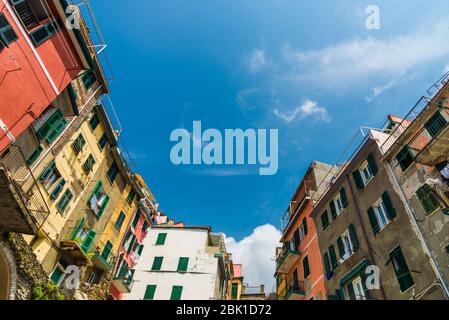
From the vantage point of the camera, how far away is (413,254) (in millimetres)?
13047

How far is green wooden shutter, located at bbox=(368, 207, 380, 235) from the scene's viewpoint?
16.0m

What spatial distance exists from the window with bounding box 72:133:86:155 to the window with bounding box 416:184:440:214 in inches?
809

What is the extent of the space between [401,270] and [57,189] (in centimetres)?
1952

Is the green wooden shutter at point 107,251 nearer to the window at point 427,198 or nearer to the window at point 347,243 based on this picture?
the window at point 347,243

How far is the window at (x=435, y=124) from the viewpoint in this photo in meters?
13.7

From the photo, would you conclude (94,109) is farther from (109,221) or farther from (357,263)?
(357,263)

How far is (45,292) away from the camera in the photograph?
598 inches

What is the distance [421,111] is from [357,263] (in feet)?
29.8

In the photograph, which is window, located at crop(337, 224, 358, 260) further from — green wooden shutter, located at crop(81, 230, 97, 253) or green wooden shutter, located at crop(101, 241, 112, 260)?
green wooden shutter, located at crop(101, 241, 112, 260)

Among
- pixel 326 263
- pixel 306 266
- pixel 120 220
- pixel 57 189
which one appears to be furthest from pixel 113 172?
pixel 326 263

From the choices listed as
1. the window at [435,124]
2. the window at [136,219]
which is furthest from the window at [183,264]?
the window at [435,124]

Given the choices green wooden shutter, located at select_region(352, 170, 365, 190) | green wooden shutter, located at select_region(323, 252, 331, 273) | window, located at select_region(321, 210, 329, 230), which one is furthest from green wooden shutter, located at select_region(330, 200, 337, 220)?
green wooden shutter, located at select_region(352, 170, 365, 190)

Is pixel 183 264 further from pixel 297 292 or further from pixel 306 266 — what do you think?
pixel 306 266
